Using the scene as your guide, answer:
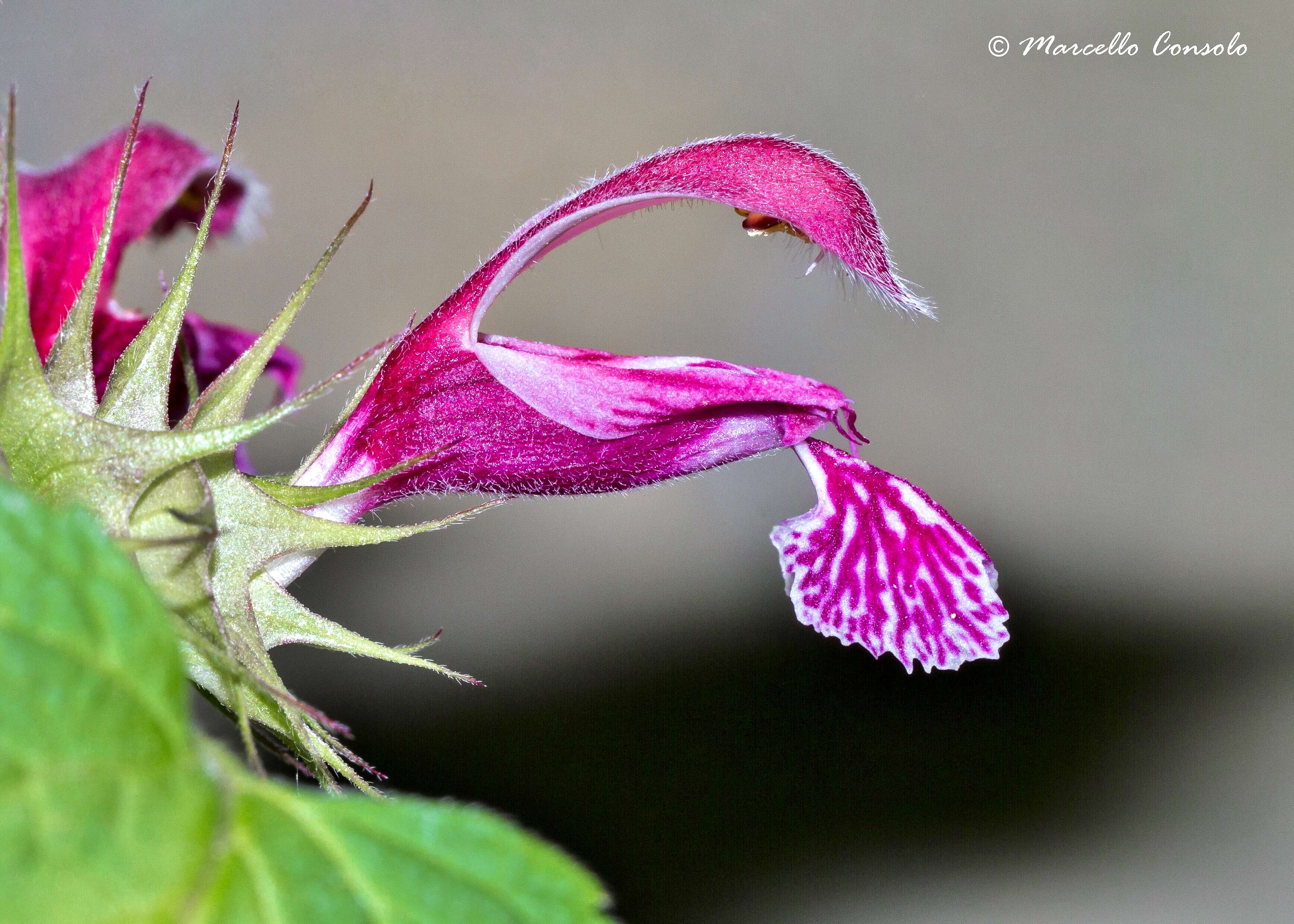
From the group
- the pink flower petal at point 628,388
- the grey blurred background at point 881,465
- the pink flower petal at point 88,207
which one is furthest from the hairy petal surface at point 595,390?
the grey blurred background at point 881,465

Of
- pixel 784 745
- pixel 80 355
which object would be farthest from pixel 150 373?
pixel 784 745

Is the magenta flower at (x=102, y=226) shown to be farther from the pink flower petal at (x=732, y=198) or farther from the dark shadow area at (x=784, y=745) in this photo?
the dark shadow area at (x=784, y=745)

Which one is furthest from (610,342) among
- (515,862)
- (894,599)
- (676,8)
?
(515,862)

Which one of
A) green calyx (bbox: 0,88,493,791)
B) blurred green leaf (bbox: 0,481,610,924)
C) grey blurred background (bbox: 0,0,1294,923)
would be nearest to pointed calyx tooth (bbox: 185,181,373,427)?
green calyx (bbox: 0,88,493,791)

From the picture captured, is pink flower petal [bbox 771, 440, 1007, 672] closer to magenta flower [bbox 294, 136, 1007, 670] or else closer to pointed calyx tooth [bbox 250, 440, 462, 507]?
magenta flower [bbox 294, 136, 1007, 670]

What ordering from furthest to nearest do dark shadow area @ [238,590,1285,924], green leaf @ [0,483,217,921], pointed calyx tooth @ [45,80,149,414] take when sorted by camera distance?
dark shadow area @ [238,590,1285,924], pointed calyx tooth @ [45,80,149,414], green leaf @ [0,483,217,921]

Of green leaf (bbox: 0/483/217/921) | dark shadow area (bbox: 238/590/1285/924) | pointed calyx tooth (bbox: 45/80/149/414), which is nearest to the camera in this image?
green leaf (bbox: 0/483/217/921)

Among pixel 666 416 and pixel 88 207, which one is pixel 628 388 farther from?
pixel 88 207
